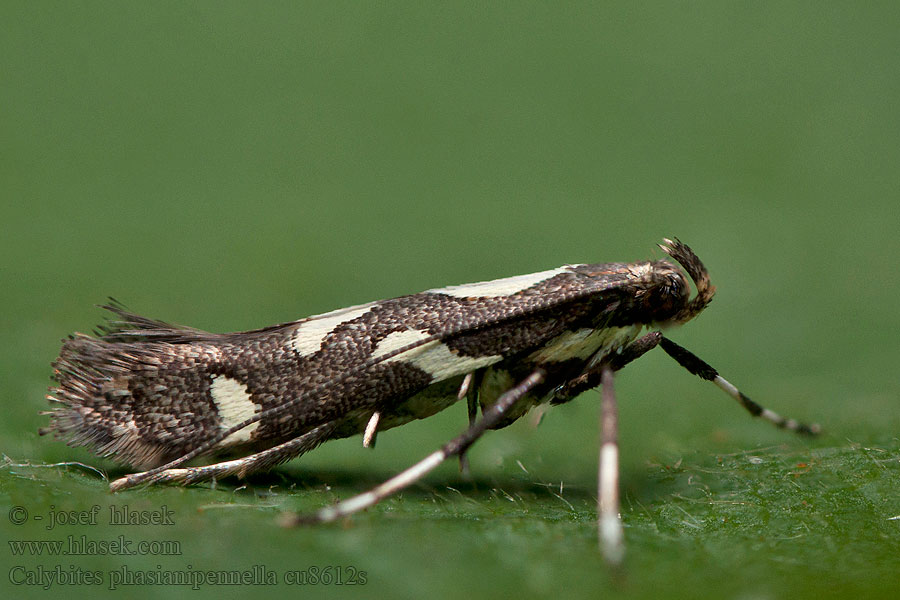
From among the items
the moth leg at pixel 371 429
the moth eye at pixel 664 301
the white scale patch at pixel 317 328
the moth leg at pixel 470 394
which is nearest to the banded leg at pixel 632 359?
the moth eye at pixel 664 301

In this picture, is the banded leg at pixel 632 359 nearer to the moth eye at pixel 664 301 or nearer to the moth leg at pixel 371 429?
the moth eye at pixel 664 301

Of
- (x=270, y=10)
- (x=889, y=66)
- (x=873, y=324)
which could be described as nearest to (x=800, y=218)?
(x=873, y=324)

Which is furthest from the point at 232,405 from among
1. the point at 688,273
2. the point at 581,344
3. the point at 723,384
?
the point at 723,384

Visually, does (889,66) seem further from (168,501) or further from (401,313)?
(168,501)

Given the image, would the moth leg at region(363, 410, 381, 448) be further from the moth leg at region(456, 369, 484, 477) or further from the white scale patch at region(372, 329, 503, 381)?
the moth leg at region(456, 369, 484, 477)

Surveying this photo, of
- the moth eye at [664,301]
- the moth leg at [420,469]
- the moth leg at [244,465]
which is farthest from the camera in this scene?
the moth eye at [664,301]

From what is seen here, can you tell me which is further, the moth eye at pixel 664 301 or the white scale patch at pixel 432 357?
the moth eye at pixel 664 301
